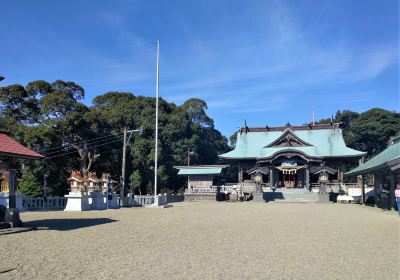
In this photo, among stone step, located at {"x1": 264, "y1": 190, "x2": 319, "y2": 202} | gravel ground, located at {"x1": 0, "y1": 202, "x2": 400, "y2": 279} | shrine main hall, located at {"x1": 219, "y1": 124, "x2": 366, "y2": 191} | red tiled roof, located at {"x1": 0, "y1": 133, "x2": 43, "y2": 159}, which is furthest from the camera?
shrine main hall, located at {"x1": 219, "y1": 124, "x2": 366, "y2": 191}

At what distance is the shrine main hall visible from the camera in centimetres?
3978

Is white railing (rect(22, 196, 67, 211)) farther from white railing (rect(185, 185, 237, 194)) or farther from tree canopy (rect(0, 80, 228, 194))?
white railing (rect(185, 185, 237, 194))

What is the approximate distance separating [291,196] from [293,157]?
527 centimetres

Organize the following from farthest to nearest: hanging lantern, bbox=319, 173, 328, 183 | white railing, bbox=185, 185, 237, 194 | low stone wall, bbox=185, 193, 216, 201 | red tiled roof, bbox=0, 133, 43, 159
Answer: white railing, bbox=185, 185, 237, 194 → low stone wall, bbox=185, 193, 216, 201 → hanging lantern, bbox=319, 173, 328, 183 → red tiled roof, bbox=0, 133, 43, 159

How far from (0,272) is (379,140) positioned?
6569cm

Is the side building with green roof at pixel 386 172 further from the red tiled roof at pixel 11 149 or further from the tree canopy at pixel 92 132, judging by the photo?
the tree canopy at pixel 92 132

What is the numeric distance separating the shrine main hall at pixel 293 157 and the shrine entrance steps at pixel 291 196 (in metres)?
1.51

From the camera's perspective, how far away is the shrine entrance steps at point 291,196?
35.6m

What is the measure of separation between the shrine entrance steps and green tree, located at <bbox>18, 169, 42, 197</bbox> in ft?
66.1

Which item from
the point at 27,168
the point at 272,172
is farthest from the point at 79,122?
the point at 272,172

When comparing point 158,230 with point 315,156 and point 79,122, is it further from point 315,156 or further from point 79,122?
point 315,156

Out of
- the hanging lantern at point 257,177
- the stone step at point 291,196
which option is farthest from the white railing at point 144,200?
the hanging lantern at point 257,177

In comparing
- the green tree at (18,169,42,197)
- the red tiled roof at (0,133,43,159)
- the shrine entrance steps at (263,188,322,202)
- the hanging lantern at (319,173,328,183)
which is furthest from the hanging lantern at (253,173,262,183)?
the red tiled roof at (0,133,43,159)

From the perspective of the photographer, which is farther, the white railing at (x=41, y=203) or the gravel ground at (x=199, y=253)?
the white railing at (x=41, y=203)
